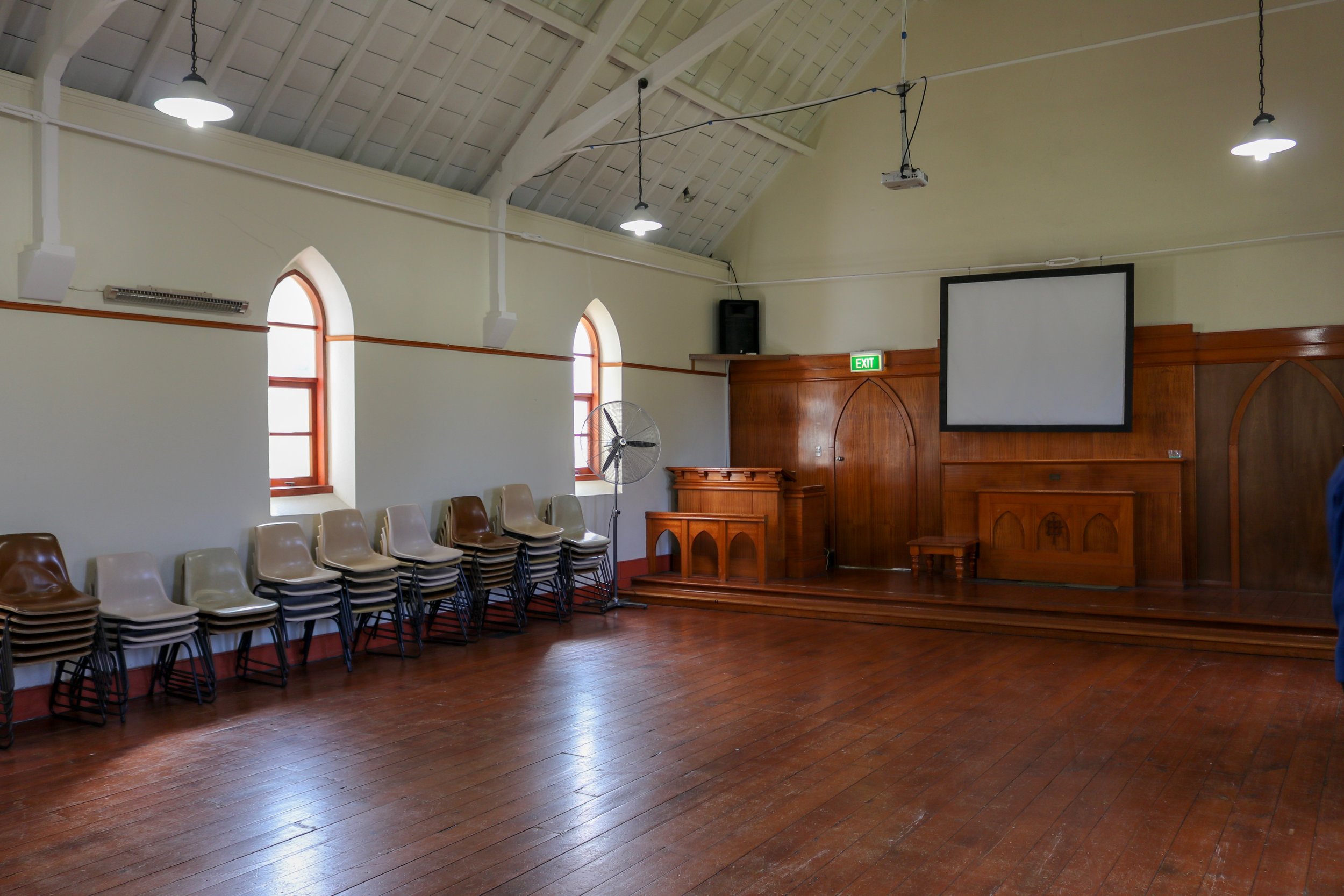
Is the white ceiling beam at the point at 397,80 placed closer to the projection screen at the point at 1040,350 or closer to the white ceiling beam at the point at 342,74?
the white ceiling beam at the point at 342,74

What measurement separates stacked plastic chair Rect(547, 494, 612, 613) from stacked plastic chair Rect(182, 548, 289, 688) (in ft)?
9.18

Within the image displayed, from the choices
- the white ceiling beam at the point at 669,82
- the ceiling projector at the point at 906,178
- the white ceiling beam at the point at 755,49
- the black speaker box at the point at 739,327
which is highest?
the white ceiling beam at the point at 755,49

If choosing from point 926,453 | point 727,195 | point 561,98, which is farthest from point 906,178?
point 727,195

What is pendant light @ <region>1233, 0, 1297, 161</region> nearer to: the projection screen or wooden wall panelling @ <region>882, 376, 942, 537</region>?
the projection screen

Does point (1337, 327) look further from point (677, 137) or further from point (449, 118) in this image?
point (449, 118)

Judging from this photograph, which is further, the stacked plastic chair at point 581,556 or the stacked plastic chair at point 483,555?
the stacked plastic chair at point 581,556

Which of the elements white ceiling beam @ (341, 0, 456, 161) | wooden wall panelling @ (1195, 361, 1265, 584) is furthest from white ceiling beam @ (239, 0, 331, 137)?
wooden wall panelling @ (1195, 361, 1265, 584)

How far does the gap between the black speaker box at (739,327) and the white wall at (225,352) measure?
2292 mm

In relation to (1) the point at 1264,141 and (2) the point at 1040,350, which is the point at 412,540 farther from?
(1) the point at 1264,141

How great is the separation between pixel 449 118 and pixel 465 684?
14.6 ft

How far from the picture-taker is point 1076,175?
9625 mm

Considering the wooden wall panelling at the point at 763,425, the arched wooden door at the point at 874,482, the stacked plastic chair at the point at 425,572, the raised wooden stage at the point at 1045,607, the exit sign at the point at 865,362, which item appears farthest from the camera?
the wooden wall panelling at the point at 763,425

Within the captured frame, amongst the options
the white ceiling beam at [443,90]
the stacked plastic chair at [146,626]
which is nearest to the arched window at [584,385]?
the white ceiling beam at [443,90]

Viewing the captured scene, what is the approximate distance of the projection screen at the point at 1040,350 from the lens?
364 inches
